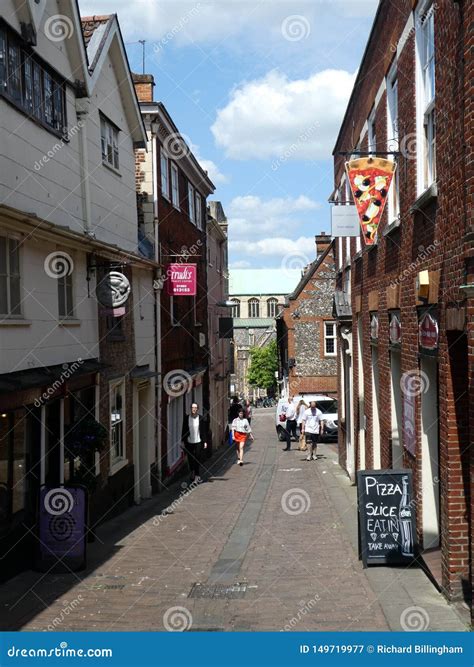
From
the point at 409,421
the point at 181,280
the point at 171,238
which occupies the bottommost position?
the point at 409,421

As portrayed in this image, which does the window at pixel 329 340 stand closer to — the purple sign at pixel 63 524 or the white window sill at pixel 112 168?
the white window sill at pixel 112 168

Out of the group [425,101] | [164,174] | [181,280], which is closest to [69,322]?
[425,101]

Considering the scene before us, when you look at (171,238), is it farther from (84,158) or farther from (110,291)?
(84,158)

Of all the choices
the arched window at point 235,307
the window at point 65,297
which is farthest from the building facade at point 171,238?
the window at point 65,297

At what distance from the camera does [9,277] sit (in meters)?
9.59

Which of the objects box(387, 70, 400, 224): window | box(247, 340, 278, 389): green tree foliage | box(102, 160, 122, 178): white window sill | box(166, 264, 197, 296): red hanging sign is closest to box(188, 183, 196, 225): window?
box(166, 264, 197, 296): red hanging sign

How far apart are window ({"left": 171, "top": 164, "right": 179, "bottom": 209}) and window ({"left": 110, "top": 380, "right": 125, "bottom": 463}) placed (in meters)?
7.67

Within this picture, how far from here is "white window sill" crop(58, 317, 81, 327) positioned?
11.5 metres

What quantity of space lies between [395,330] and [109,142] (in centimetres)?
704

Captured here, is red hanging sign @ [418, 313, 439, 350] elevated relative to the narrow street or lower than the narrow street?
elevated

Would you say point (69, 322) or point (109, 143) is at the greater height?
point (109, 143)

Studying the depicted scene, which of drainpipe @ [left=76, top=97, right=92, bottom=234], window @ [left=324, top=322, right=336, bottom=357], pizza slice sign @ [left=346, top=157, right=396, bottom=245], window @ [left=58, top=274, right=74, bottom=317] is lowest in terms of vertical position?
window @ [left=324, top=322, right=336, bottom=357]

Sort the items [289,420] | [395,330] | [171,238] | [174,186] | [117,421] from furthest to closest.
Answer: [289,420], [174,186], [171,238], [117,421], [395,330]

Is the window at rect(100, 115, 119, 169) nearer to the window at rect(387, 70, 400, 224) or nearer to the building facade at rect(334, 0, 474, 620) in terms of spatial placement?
the building facade at rect(334, 0, 474, 620)
